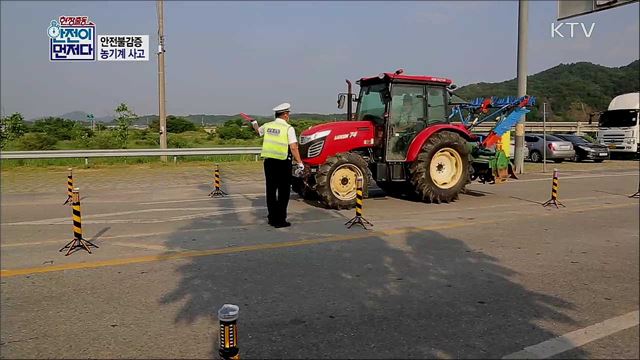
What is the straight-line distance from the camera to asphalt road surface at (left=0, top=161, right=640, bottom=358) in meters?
3.89

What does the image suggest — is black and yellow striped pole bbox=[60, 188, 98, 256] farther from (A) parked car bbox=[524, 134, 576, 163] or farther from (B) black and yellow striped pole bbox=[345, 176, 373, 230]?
(A) parked car bbox=[524, 134, 576, 163]

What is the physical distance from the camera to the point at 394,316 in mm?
4402

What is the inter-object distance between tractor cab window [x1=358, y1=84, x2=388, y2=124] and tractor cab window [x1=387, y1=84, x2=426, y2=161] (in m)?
0.25

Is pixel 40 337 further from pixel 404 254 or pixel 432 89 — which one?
pixel 432 89

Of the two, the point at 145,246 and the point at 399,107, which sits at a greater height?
the point at 399,107

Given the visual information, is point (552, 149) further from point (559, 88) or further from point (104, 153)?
point (104, 153)

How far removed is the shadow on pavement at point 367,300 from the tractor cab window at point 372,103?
4102 mm

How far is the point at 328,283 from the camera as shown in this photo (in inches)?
208

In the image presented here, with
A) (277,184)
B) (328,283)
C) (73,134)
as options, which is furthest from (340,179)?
(73,134)

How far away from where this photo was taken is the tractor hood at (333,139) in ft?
32.8

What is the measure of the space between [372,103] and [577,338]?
7483 millimetres

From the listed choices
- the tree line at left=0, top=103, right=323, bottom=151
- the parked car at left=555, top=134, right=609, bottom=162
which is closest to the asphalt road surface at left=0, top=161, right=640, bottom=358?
the tree line at left=0, top=103, right=323, bottom=151

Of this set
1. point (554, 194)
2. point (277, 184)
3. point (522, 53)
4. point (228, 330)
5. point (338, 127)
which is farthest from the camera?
point (522, 53)

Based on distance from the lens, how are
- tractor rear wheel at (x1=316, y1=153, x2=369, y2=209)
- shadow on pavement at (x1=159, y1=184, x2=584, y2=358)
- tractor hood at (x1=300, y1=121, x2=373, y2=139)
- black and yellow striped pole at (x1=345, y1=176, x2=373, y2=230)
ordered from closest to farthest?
shadow on pavement at (x1=159, y1=184, x2=584, y2=358) < black and yellow striped pole at (x1=345, y1=176, x2=373, y2=230) < tractor rear wheel at (x1=316, y1=153, x2=369, y2=209) < tractor hood at (x1=300, y1=121, x2=373, y2=139)
